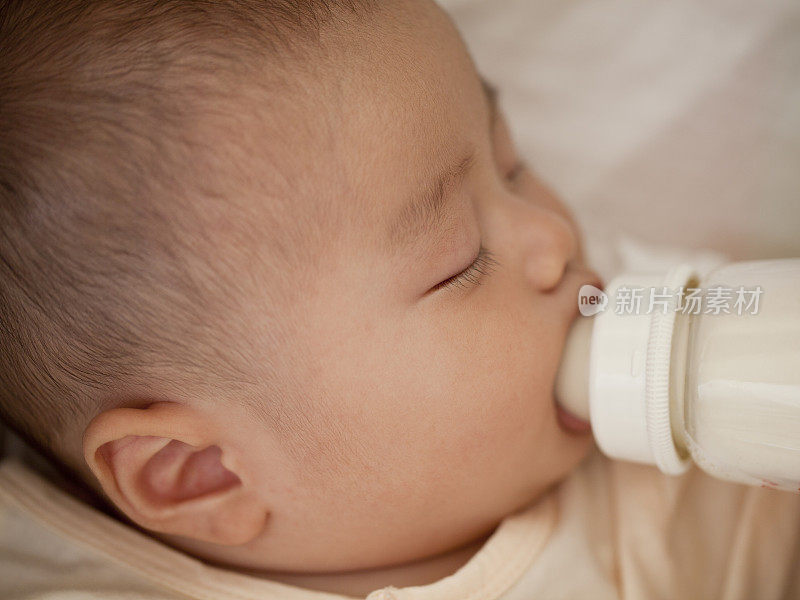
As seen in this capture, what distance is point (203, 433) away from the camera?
87cm

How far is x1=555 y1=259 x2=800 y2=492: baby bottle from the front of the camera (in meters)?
0.79

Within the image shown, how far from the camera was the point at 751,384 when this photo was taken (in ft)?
2.60

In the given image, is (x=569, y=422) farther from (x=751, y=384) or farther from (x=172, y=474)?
(x=172, y=474)

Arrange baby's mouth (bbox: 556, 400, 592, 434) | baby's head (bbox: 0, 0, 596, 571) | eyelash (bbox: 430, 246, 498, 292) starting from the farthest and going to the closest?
baby's mouth (bbox: 556, 400, 592, 434) < eyelash (bbox: 430, 246, 498, 292) < baby's head (bbox: 0, 0, 596, 571)

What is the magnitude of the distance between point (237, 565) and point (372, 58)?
2.35 ft

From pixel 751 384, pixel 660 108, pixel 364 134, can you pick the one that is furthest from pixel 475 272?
pixel 660 108

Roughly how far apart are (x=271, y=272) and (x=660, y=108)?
97 cm

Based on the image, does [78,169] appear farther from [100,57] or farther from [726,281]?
[726,281]

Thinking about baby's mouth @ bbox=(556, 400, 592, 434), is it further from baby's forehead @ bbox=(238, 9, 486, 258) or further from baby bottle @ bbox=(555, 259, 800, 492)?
baby's forehead @ bbox=(238, 9, 486, 258)

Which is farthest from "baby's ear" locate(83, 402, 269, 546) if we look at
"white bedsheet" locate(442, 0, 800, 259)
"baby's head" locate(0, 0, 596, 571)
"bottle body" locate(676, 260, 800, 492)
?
"white bedsheet" locate(442, 0, 800, 259)

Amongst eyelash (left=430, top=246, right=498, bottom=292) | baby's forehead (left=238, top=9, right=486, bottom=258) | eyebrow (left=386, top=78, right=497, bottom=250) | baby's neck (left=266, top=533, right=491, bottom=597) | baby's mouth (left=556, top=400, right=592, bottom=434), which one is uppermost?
baby's forehead (left=238, top=9, right=486, bottom=258)

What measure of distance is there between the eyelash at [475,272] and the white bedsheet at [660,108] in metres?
0.69

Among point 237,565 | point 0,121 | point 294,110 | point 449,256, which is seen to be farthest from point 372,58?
point 237,565

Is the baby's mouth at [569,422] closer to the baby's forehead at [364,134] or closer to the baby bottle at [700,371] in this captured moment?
the baby bottle at [700,371]
